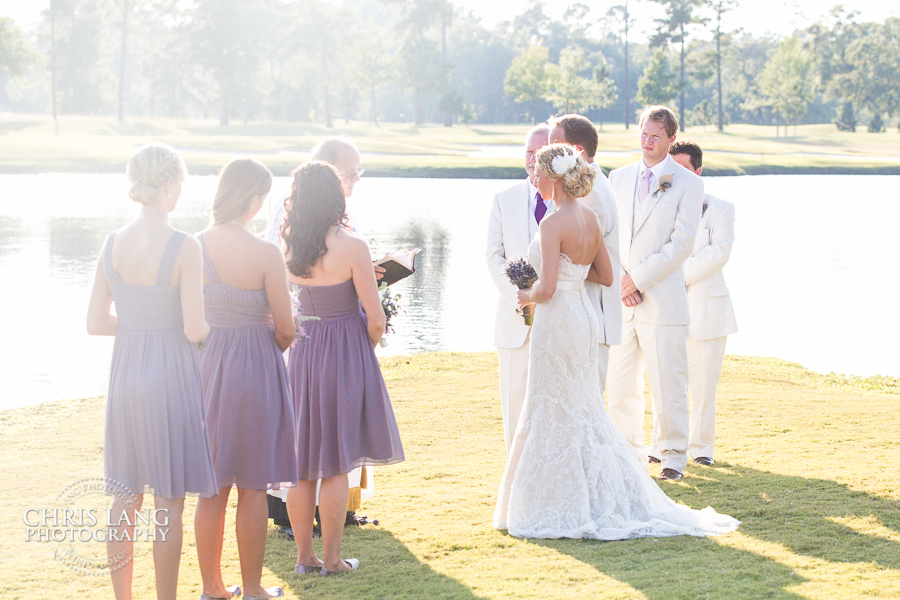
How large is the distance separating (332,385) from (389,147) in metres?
61.8

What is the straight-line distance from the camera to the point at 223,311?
433cm

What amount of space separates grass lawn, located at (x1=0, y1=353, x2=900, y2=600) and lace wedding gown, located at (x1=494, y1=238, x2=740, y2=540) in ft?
0.45

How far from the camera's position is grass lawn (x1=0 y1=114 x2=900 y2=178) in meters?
52.7

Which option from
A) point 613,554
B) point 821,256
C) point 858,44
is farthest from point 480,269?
point 858,44

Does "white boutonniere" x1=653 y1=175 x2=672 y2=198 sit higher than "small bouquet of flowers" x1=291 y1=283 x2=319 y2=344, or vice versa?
"white boutonniere" x1=653 y1=175 x2=672 y2=198

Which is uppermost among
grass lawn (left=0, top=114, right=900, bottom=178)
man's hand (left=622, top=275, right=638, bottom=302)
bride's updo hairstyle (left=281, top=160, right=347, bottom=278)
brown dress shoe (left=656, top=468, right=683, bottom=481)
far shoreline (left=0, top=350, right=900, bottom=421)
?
grass lawn (left=0, top=114, right=900, bottom=178)

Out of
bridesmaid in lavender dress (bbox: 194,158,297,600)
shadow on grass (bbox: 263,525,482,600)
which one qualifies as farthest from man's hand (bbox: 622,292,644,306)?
bridesmaid in lavender dress (bbox: 194,158,297,600)


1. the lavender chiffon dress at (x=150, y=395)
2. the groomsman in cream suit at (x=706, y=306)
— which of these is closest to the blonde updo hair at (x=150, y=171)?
the lavender chiffon dress at (x=150, y=395)

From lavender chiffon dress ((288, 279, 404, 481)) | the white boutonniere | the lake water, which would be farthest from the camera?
the lake water

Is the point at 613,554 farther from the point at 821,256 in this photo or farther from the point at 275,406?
the point at 821,256

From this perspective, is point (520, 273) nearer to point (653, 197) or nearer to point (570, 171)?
point (570, 171)

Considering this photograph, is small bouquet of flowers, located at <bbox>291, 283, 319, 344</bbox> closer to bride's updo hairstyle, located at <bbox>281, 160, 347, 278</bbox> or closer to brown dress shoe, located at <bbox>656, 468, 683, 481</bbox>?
bride's updo hairstyle, located at <bbox>281, 160, 347, 278</bbox>

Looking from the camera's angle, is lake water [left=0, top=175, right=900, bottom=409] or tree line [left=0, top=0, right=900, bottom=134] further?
tree line [left=0, top=0, right=900, bottom=134]

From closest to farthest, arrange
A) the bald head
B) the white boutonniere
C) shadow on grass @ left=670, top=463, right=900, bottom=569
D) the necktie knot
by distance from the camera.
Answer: shadow on grass @ left=670, top=463, right=900, bottom=569 < the bald head < the white boutonniere < the necktie knot
